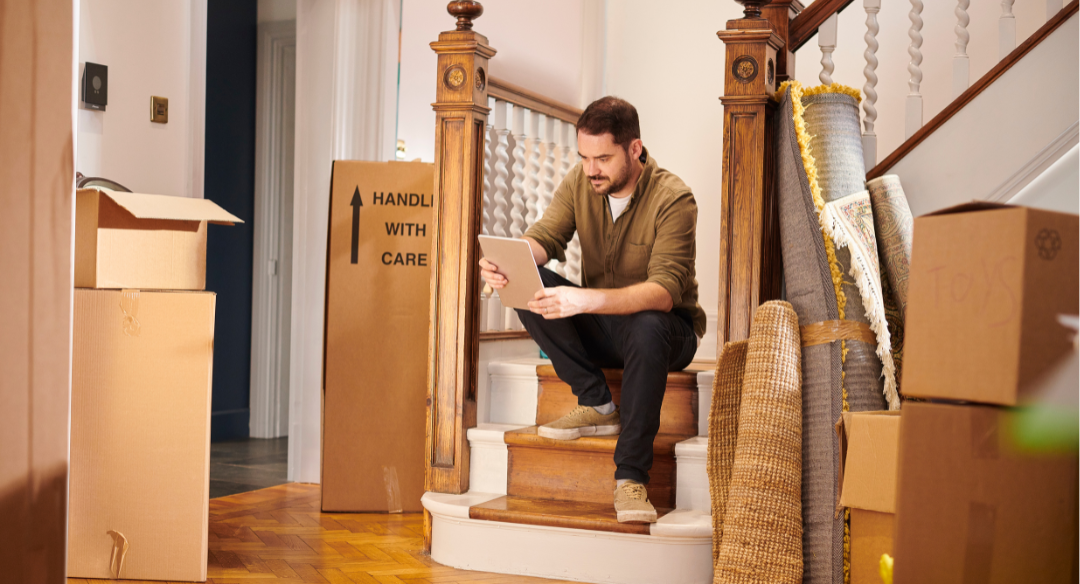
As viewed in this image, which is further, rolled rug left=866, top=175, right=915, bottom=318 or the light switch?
the light switch

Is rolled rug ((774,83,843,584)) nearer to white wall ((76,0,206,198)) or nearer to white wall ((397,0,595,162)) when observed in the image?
white wall ((397,0,595,162))

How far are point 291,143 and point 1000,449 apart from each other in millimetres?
4459

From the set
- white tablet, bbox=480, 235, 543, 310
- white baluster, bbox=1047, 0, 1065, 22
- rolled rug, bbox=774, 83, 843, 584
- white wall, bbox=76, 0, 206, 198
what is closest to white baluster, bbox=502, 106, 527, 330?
white tablet, bbox=480, 235, 543, 310

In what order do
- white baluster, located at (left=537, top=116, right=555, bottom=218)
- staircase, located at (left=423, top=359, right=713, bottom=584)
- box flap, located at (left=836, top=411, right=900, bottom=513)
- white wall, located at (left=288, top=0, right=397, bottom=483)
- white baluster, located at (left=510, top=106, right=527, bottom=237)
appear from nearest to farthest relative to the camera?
box flap, located at (left=836, top=411, right=900, bottom=513), staircase, located at (left=423, top=359, right=713, bottom=584), white baluster, located at (left=510, top=106, right=527, bottom=237), white baluster, located at (left=537, top=116, right=555, bottom=218), white wall, located at (left=288, top=0, right=397, bottom=483)

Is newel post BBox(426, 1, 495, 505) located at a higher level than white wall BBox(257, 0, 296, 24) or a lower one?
lower

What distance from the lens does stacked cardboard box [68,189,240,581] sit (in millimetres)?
2047

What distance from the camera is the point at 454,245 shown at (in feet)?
7.88

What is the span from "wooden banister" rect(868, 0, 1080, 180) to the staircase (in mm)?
848

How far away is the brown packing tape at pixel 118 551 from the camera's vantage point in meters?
2.04

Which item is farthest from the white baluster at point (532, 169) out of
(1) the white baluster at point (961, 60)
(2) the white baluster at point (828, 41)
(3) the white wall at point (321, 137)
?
(1) the white baluster at point (961, 60)

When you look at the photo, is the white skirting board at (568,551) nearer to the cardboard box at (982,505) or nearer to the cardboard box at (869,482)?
the cardboard box at (869,482)

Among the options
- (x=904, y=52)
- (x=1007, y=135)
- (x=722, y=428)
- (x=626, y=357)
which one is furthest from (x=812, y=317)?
(x=904, y=52)

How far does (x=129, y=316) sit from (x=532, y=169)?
5.15ft

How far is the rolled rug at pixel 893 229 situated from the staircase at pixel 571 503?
0.57 m
